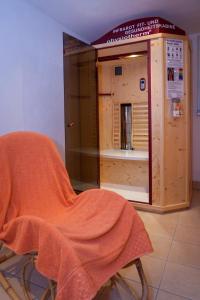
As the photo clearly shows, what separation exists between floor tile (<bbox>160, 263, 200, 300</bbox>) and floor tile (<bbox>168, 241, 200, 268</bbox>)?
0.22 ft

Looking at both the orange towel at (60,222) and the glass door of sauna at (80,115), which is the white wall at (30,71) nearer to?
the glass door of sauna at (80,115)

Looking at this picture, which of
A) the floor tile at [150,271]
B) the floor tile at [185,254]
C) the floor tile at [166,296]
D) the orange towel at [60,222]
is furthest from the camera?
the floor tile at [185,254]

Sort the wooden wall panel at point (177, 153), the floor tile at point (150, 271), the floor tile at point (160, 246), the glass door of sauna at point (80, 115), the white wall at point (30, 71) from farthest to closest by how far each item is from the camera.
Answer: the glass door of sauna at point (80, 115) < the wooden wall panel at point (177, 153) < the white wall at point (30, 71) < the floor tile at point (160, 246) < the floor tile at point (150, 271)

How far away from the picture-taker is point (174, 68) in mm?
2629

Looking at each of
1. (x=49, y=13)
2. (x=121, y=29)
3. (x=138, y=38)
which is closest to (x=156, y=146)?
(x=138, y=38)

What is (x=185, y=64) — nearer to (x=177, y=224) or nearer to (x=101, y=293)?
(x=177, y=224)

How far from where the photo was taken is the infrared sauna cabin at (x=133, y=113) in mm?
2635

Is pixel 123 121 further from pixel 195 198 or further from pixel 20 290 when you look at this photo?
pixel 20 290

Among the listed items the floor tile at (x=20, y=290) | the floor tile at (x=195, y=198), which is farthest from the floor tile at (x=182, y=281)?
the floor tile at (x=195, y=198)

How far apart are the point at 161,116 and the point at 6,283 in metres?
2.04

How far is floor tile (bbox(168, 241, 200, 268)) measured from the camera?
1866 millimetres

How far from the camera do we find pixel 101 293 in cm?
156

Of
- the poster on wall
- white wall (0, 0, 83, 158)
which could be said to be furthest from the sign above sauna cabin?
white wall (0, 0, 83, 158)

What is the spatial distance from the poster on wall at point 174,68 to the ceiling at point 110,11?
34cm
